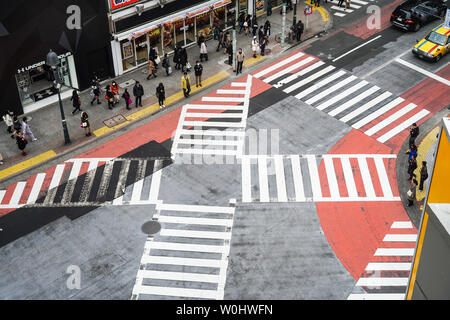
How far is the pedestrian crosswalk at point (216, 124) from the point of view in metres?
28.8

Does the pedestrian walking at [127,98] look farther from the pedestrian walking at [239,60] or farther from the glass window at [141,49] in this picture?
the pedestrian walking at [239,60]

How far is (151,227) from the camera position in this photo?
2373 cm

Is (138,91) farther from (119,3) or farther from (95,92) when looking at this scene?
(119,3)

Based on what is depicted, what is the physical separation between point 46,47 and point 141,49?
7.43 metres

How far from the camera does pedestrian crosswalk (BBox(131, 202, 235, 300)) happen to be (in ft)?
68.1

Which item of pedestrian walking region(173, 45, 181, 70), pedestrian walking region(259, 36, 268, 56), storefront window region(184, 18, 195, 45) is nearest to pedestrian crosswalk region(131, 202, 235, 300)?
pedestrian walking region(173, 45, 181, 70)

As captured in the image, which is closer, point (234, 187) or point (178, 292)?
point (178, 292)

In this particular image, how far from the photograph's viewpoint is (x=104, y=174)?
26938 millimetres

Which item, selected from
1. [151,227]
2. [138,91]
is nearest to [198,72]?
[138,91]

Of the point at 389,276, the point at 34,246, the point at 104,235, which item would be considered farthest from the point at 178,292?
the point at 389,276

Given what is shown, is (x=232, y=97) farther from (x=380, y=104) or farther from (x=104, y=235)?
(x=104, y=235)

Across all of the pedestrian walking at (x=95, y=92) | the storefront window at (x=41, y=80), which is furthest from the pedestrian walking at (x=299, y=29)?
the storefront window at (x=41, y=80)
